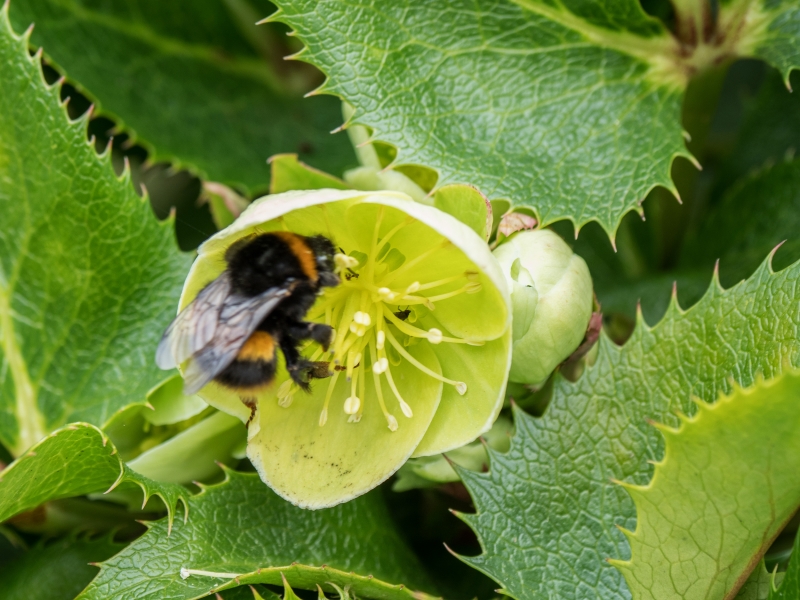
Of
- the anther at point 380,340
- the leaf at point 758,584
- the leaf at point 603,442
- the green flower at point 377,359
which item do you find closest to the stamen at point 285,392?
the green flower at point 377,359

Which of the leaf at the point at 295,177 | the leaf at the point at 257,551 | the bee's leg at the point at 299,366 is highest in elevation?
the leaf at the point at 295,177

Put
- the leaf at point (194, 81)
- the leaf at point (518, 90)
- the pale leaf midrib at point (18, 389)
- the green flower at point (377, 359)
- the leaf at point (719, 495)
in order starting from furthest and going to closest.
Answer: the leaf at point (194, 81)
the pale leaf midrib at point (18, 389)
the leaf at point (518, 90)
the green flower at point (377, 359)
the leaf at point (719, 495)

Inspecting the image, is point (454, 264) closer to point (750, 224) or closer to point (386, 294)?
point (386, 294)

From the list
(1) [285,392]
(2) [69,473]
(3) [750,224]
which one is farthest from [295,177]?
(3) [750,224]

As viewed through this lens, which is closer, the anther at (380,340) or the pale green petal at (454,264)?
the pale green petal at (454,264)

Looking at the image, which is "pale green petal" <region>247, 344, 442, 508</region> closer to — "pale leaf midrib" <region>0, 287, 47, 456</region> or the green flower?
the green flower

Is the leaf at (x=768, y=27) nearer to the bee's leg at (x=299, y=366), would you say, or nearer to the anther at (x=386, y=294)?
the anther at (x=386, y=294)

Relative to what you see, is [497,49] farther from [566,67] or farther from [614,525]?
[614,525]

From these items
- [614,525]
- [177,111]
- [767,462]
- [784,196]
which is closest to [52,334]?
[177,111]
